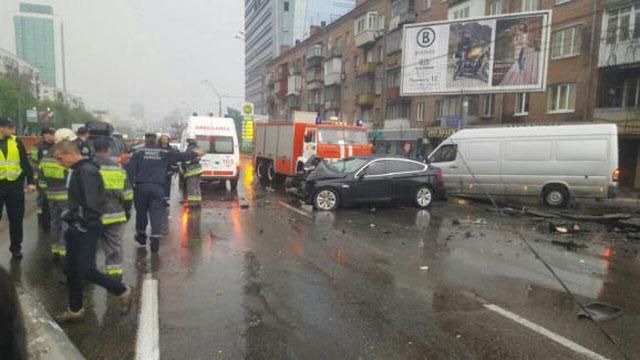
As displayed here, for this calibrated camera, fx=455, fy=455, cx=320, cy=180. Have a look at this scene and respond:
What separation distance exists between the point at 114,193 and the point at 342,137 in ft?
41.5

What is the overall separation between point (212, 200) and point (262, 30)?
115 meters

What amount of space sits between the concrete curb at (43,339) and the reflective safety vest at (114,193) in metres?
1.25

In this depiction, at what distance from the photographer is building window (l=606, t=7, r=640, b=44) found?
2025cm

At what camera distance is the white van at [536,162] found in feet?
42.1

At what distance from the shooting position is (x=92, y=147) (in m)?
4.84

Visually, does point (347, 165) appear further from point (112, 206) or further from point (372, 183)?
point (112, 206)

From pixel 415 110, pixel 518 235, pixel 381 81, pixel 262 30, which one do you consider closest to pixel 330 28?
pixel 381 81

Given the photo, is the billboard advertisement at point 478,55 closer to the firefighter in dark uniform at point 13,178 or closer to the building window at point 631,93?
the building window at point 631,93

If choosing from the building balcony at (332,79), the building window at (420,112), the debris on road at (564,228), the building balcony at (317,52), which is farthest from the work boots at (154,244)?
the building balcony at (317,52)

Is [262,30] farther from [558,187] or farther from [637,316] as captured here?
[637,316]

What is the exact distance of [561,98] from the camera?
24.6 m

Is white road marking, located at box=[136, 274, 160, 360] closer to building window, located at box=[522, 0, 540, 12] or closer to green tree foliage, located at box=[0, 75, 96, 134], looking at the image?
building window, located at box=[522, 0, 540, 12]

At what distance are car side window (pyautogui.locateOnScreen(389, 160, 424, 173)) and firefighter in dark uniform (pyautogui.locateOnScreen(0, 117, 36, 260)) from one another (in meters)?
8.72

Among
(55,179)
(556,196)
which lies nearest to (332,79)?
(556,196)
